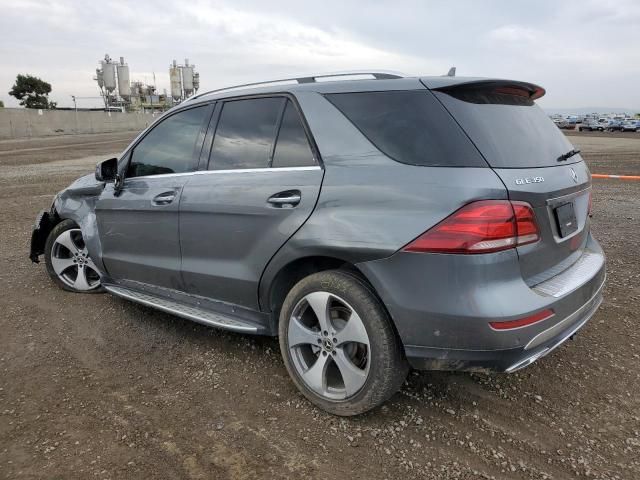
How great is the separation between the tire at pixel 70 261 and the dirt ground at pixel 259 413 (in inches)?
21.7

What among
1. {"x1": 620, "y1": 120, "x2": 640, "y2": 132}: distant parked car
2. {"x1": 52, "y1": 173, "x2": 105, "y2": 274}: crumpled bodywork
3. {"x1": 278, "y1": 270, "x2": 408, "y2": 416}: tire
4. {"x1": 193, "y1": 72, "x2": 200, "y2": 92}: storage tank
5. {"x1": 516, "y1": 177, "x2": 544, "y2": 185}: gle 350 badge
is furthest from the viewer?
{"x1": 193, "y1": 72, "x2": 200, "y2": 92}: storage tank

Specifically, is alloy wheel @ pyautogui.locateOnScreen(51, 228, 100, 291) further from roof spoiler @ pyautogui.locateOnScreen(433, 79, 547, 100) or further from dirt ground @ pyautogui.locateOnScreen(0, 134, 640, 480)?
roof spoiler @ pyautogui.locateOnScreen(433, 79, 547, 100)

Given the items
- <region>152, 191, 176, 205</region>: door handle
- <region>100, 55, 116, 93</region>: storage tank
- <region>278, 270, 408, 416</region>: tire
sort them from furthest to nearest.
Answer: <region>100, 55, 116, 93</region>: storage tank, <region>152, 191, 176, 205</region>: door handle, <region>278, 270, 408, 416</region>: tire

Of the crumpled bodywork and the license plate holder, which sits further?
the crumpled bodywork

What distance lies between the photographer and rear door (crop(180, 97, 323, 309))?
9.32 ft

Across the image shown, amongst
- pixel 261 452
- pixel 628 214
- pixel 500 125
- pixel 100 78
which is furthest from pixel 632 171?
pixel 100 78

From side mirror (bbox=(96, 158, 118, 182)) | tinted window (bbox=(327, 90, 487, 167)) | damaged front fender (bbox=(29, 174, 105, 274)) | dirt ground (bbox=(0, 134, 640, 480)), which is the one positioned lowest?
dirt ground (bbox=(0, 134, 640, 480))

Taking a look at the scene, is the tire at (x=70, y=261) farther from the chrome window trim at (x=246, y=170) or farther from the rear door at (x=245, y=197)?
the rear door at (x=245, y=197)

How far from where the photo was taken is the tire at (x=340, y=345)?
2.53 meters

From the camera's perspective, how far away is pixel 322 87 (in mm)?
2926

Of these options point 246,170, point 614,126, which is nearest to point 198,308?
A: point 246,170

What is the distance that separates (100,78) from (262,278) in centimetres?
6812

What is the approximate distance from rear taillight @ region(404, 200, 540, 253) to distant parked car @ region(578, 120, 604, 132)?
195ft

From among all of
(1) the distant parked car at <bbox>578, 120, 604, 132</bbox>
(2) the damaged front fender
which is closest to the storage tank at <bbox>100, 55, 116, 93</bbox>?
(1) the distant parked car at <bbox>578, 120, 604, 132</bbox>
